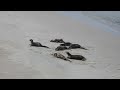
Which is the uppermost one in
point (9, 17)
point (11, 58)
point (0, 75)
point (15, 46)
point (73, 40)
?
point (9, 17)

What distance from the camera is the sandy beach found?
6.88 metres

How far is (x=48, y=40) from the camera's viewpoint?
9727 millimetres

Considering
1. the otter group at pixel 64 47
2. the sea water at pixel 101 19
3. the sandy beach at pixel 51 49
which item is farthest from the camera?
the sea water at pixel 101 19

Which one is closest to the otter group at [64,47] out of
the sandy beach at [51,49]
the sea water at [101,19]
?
the sandy beach at [51,49]

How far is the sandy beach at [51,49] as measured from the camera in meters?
6.88

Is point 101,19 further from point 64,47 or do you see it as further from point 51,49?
point 51,49

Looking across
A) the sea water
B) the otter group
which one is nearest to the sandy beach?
the otter group

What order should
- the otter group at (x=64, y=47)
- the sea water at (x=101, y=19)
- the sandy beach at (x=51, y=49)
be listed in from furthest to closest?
the sea water at (x=101, y=19) < the otter group at (x=64, y=47) < the sandy beach at (x=51, y=49)

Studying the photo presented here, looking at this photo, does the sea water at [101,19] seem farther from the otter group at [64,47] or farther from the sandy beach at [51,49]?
the otter group at [64,47]

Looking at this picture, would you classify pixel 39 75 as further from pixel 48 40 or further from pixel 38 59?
pixel 48 40

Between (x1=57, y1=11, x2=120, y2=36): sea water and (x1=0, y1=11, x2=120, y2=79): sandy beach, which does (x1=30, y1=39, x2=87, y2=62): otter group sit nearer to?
(x1=0, y1=11, x2=120, y2=79): sandy beach
